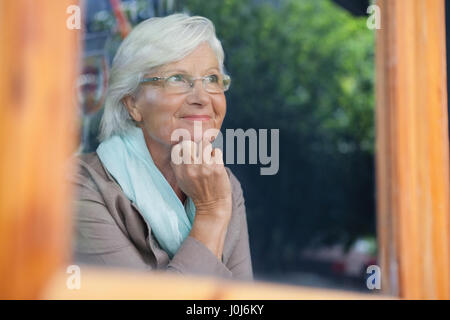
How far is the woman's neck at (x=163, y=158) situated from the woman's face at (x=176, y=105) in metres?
0.01

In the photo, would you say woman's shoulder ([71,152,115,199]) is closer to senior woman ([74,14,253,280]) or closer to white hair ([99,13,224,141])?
senior woman ([74,14,253,280])

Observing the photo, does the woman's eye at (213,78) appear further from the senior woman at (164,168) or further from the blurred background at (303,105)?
the blurred background at (303,105)

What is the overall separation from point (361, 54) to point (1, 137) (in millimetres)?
5683

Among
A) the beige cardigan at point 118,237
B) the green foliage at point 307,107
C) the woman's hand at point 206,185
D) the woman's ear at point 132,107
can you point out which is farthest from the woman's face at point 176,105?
the green foliage at point 307,107

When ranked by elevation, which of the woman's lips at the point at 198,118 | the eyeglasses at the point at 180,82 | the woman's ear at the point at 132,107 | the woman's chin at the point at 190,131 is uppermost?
the eyeglasses at the point at 180,82

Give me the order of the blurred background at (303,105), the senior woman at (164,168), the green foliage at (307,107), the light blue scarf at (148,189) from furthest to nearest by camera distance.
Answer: the green foliage at (307,107)
the blurred background at (303,105)
the light blue scarf at (148,189)
the senior woman at (164,168)

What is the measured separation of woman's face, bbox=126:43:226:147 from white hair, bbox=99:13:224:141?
0.10ft

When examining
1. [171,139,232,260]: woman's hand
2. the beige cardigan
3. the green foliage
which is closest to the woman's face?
[171,139,232,260]: woman's hand

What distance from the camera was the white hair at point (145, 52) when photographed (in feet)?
6.45

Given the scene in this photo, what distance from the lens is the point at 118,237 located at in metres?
1.69

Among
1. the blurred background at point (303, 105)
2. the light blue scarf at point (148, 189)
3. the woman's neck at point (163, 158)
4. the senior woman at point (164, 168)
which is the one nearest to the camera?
the senior woman at point (164, 168)

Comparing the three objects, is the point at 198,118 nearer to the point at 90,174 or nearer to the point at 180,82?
the point at 180,82

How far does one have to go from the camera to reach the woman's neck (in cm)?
196
